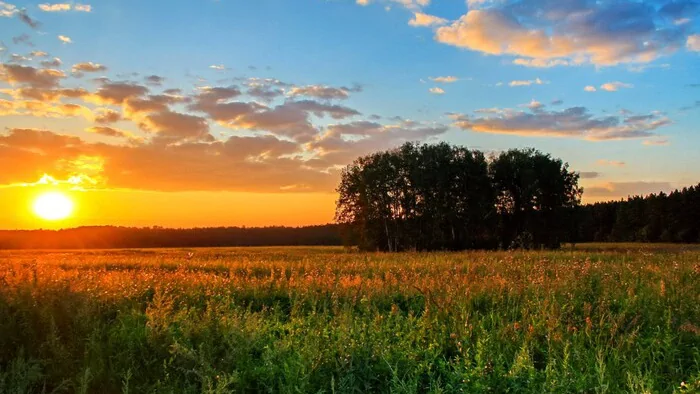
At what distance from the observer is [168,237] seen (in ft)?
338

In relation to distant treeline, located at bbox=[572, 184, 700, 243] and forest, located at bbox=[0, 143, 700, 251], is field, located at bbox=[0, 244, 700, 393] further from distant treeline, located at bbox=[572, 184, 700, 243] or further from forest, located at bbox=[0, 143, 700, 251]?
distant treeline, located at bbox=[572, 184, 700, 243]

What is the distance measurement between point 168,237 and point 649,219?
98116 mm

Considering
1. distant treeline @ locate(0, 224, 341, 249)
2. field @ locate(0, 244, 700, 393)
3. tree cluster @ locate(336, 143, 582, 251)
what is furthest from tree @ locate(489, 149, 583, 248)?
field @ locate(0, 244, 700, 393)

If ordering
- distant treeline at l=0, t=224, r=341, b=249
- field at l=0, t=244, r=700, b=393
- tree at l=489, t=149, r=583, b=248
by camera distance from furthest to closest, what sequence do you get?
distant treeline at l=0, t=224, r=341, b=249
tree at l=489, t=149, r=583, b=248
field at l=0, t=244, r=700, b=393

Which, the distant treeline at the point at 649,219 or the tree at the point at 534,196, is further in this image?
the distant treeline at the point at 649,219

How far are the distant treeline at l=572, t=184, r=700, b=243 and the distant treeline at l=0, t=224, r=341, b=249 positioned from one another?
52902 millimetres

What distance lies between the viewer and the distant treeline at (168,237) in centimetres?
8656

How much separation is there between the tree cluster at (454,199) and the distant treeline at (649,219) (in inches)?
1385

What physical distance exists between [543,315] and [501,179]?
5564cm

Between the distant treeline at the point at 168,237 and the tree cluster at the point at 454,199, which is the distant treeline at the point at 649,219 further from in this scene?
the distant treeline at the point at 168,237

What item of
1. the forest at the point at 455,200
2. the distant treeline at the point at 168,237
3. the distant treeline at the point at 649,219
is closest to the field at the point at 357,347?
the forest at the point at 455,200

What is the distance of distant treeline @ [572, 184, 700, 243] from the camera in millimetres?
99312

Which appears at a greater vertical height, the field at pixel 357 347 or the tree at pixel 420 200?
the tree at pixel 420 200

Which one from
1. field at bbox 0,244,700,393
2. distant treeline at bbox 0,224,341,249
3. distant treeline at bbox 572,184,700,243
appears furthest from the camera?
distant treeline at bbox 572,184,700,243
